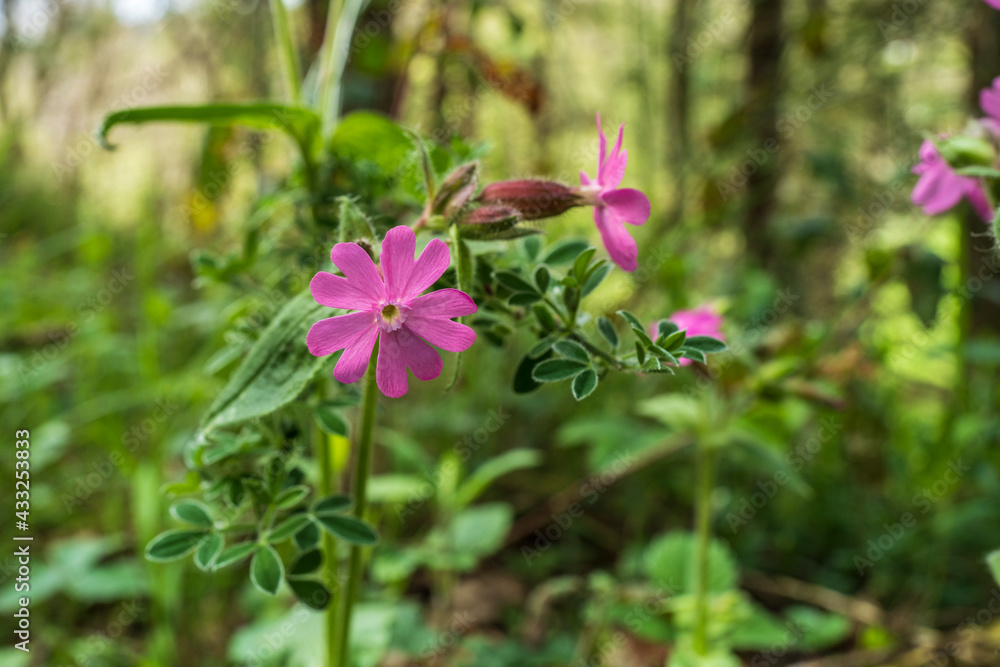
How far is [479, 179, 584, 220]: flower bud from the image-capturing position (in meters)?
0.60

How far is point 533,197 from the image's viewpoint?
1.99 ft

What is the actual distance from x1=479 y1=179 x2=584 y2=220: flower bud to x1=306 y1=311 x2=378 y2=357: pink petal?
0.17m

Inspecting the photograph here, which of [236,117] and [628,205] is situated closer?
[628,205]

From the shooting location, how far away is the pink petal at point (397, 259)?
1.60 ft

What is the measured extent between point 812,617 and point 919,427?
73cm

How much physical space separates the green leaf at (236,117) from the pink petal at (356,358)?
0.31 metres

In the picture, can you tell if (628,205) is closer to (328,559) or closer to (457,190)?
(457,190)

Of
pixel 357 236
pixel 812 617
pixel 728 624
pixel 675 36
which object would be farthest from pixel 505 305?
pixel 675 36

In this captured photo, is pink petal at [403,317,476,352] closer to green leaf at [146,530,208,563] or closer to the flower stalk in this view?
the flower stalk

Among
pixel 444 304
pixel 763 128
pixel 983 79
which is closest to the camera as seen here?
pixel 444 304

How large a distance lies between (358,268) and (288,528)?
0.91ft

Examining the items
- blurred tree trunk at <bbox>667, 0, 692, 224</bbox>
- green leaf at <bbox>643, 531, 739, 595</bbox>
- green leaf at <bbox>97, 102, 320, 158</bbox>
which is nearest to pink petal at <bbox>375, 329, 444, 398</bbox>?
green leaf at <bbox>97, 102, 320, 158</bbox>

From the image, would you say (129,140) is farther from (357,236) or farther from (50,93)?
(357,236)
